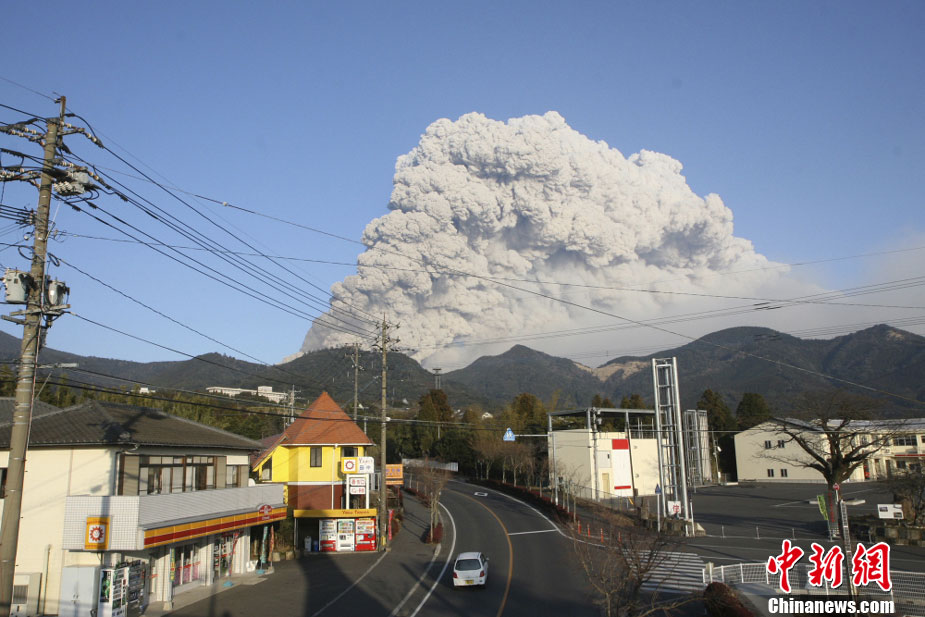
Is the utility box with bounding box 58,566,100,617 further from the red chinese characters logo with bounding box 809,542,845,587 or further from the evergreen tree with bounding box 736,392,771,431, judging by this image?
the evergreen tree with bounding box 736,392,771,431

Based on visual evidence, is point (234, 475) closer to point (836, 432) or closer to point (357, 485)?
point (357, 485)

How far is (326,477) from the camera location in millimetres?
41750

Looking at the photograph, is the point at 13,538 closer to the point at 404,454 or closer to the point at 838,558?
the point at 838,558

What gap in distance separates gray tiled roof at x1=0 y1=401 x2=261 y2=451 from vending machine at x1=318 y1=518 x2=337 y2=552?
10.1 meters

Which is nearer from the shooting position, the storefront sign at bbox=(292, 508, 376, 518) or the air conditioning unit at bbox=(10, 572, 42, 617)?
the air conditioning unit at bbox=(10, 572, 42, 617)

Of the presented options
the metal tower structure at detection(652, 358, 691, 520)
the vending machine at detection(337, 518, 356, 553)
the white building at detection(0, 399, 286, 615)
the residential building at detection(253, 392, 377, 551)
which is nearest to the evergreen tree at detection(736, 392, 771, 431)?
the metal tower structure at detection(652, 358, 691, 520)

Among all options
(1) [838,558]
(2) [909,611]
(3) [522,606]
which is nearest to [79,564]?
(3) [522,606]

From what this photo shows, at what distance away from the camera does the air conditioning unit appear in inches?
850

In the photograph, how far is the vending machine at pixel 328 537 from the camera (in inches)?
1500

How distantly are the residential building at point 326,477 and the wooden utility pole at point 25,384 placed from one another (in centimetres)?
2693

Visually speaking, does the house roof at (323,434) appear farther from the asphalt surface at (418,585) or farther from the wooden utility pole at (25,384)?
the wooden utility pole at (25,384)

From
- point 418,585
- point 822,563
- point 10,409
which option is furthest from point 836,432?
point 10,409

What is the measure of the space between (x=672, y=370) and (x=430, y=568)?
2270cm

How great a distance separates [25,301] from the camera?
42.0 ft
